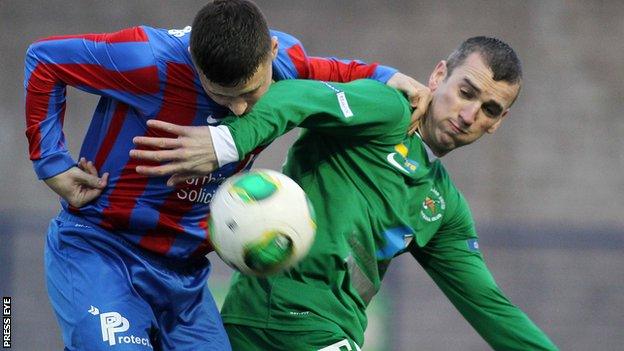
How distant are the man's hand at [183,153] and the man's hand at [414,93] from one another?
2.77 feet

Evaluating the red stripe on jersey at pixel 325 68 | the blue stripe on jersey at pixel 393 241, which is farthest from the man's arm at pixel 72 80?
the blue stripe on jersey at pixel 393 241

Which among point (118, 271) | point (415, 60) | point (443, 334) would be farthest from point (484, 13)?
point (118, 271)

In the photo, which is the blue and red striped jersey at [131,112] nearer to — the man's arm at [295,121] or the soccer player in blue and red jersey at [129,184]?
the soccer player in blue and red jersey at [129,184]

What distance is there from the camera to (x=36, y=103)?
10.6 ft

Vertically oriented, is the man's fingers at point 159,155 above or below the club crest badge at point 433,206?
above

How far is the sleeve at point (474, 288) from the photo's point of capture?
3.93 metres

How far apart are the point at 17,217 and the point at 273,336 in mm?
3906

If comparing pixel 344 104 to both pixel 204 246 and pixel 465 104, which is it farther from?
pixel 204 246

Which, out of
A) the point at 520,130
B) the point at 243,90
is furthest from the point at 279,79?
the point at 520,130

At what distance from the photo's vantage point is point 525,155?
7855 mm

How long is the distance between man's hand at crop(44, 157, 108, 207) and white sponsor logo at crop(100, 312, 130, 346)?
0.38 m

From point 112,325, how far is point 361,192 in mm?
933

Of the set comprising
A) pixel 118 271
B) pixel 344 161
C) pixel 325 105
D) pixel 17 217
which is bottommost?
pixel 17 217

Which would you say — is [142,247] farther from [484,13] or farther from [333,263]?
[484,13]
